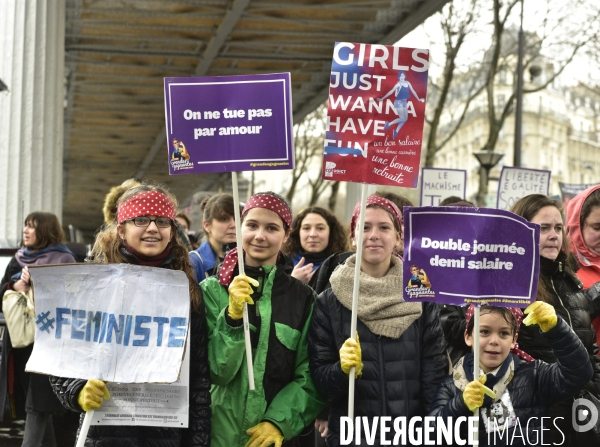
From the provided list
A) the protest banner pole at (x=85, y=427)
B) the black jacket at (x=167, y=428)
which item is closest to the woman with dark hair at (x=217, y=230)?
the black jacket at (x=167, y=428)

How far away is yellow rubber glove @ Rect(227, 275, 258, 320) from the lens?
4.93 m

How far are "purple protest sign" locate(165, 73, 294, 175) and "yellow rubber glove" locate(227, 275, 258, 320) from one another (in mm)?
654

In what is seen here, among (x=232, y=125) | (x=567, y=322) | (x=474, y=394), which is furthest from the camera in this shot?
(x=567, y=322)

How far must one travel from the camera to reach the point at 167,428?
191 inches

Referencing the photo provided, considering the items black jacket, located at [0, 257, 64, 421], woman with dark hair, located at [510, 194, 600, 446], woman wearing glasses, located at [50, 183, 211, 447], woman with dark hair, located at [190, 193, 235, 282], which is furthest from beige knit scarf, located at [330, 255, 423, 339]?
black jacket, located at [0, 257, 64, 421]

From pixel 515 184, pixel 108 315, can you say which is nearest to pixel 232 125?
pixel 108 315

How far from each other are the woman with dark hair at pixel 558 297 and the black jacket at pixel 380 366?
72 cm

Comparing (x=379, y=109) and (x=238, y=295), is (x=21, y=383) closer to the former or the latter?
(x=238, y=295)

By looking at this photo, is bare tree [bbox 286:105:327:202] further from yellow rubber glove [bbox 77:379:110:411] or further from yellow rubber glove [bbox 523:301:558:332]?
yellow rubber glove [bbox 77:379:110:411]

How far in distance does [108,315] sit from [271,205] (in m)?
1.06

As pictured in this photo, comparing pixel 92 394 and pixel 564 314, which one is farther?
pixel 564 314

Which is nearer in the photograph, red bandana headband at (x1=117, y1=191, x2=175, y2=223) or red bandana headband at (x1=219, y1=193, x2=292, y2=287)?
red bandana headband at (x1=117, y1=191, x2=175, y2=223)

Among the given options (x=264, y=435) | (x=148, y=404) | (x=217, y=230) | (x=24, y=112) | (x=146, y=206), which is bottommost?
(x=264, y=435)

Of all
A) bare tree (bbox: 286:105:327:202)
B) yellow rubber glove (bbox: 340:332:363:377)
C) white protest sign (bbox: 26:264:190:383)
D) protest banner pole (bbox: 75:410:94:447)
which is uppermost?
bare tree (bbox: 286:105:327:202)
